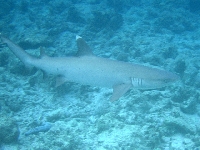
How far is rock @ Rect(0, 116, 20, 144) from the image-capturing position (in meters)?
4.50

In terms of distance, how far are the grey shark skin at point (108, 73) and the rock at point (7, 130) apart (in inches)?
64.8

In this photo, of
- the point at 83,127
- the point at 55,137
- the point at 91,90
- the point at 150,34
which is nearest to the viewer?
the point at 55,137

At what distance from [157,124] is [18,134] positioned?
11.1 ft

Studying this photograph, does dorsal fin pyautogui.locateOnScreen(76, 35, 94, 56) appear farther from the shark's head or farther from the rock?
the rock

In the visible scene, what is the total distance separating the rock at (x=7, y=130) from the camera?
4502mm

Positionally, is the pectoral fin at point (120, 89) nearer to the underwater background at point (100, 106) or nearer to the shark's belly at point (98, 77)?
the shark's belly at point (98, 77)

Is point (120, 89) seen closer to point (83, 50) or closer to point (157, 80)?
point (157, 80)

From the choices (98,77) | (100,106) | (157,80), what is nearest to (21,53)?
(98,77)

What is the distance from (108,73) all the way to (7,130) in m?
2.70

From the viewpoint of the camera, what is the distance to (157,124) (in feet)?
16.1

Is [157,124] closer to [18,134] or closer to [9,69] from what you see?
[18,134]

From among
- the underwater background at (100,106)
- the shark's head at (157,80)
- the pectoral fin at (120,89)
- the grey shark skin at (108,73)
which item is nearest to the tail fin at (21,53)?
the underwater background at (100,106)

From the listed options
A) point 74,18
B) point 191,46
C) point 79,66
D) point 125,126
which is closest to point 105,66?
point 79,66

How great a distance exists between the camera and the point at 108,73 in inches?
154
